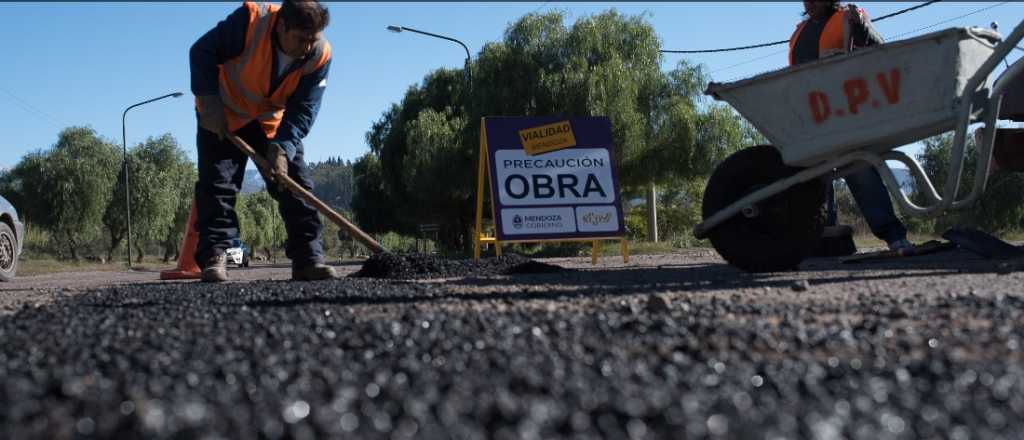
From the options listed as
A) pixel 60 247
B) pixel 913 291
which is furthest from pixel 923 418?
pixel 60 247

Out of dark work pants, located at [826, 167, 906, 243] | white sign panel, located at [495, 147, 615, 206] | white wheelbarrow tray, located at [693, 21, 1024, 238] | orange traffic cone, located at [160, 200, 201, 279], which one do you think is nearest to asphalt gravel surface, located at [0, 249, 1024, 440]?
white wheelbarrow tray, located at [693, 21, 1024, 238]

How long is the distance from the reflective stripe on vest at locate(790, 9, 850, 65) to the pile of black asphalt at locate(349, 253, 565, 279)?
92.7 inches

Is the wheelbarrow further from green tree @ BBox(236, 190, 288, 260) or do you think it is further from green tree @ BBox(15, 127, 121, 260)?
green tree @ BBox(236, 190, 288, 260)

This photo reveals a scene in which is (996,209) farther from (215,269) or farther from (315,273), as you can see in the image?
(215,269)

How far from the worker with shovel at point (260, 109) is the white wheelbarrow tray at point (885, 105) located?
264cm

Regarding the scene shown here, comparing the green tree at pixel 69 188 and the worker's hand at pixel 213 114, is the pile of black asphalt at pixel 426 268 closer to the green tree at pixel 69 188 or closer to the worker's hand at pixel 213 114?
the worker's hand at pixel 213 114

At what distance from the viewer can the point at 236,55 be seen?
569cm

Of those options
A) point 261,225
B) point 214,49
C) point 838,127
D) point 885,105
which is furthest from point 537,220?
point 261,225

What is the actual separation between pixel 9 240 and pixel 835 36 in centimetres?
774

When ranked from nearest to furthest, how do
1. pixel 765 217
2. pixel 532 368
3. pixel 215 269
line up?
pixel 532 368
pixel 765 217
pixel 215 269

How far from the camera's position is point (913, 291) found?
3732 mm

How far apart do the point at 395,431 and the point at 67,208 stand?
46.9 m

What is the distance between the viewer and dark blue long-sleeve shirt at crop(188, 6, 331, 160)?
558 centimetres

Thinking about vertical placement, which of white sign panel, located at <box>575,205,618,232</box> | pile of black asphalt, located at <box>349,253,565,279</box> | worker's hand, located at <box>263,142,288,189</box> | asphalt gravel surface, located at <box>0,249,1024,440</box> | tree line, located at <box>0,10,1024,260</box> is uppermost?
tree line, located at <box>0,10,1024,260</box>
